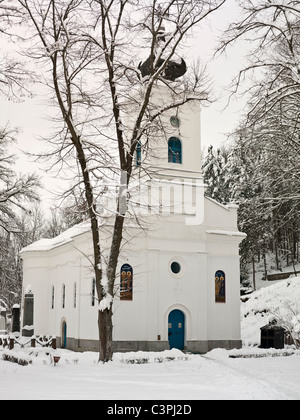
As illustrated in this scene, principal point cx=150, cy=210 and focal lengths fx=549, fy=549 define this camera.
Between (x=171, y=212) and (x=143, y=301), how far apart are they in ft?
15.2

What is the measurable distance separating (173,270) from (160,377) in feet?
39.2

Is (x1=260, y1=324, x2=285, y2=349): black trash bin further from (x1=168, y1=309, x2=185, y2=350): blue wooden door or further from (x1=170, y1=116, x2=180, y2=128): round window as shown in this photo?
(x1=170, y1=116, x2=180, y2=128): round window

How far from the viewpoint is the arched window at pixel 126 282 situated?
26.3 metres

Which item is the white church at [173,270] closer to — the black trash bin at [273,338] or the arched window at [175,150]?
the arched window at [175,150]

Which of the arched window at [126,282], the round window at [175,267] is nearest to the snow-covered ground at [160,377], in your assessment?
the arched window at [126,282]

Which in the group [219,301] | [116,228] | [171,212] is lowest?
[219,301]

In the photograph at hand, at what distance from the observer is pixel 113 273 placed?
19.6 meters

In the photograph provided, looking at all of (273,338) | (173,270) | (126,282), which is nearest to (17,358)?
(126,282)

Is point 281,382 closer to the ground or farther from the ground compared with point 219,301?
closer to the ground

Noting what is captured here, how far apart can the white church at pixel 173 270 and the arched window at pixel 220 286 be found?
0.17 feet

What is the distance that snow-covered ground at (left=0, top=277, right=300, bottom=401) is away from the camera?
11828 millimetres

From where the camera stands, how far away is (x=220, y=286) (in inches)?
1134
